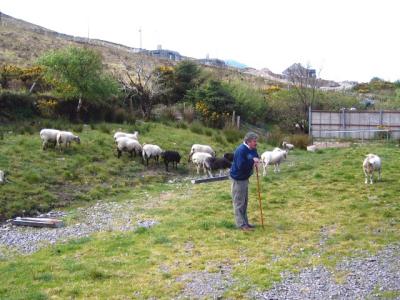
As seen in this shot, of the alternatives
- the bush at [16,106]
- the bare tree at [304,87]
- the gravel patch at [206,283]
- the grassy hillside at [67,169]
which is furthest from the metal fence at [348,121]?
the gravel patch at [206,283]

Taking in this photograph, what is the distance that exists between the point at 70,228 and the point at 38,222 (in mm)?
892

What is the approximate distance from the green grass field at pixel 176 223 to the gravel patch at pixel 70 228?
440 millimetres

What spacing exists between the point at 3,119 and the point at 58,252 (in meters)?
16.2

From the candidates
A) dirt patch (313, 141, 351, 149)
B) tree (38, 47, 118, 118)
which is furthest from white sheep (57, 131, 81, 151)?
dirt patch (313, 141, 351, 149)

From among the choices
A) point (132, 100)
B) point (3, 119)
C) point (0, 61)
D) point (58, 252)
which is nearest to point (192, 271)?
point (58, 252)

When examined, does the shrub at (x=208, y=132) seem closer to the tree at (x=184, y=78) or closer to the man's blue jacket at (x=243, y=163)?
the tree at (x=184, y=78)

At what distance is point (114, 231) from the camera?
11875 mm

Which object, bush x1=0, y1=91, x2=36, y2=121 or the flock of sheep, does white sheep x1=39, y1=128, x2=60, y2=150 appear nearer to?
the flock of sheep

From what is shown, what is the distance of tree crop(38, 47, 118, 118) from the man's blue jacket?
18.1m

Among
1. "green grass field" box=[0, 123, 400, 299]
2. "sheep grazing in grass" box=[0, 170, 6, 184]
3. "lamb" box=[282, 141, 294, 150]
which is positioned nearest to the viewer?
"green grass field" box=[0, 123, 400, 299]

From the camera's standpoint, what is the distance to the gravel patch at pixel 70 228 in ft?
36.7

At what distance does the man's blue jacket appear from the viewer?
1127cm

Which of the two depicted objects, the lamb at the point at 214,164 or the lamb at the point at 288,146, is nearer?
the lamb at the point at 214,164

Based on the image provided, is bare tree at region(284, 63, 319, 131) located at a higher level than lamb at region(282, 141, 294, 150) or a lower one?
higher
